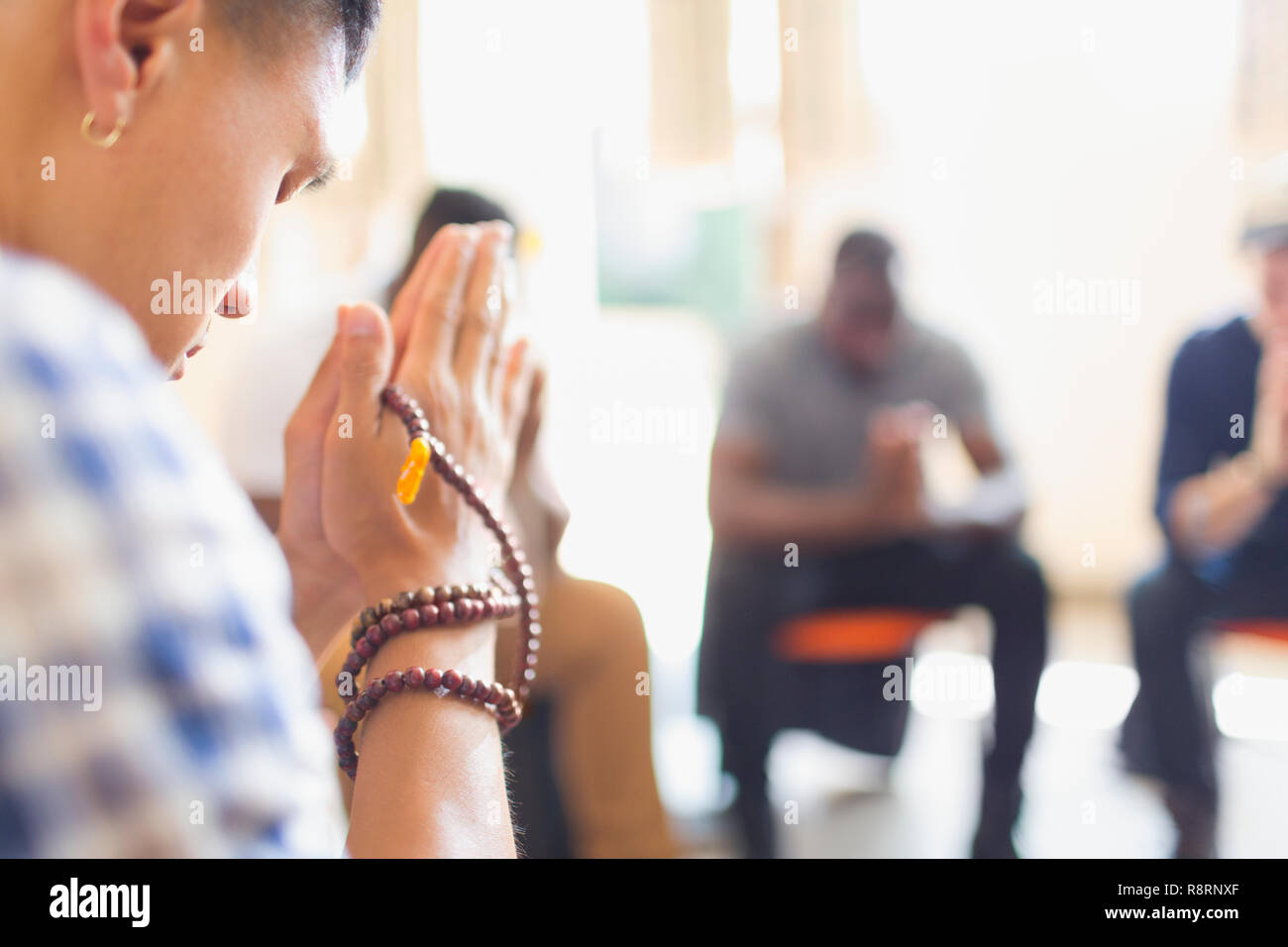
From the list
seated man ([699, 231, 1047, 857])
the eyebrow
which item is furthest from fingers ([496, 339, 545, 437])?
A: seated man ([699, 231, 1047, 857])

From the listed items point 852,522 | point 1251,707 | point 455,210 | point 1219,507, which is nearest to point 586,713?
point 455,210

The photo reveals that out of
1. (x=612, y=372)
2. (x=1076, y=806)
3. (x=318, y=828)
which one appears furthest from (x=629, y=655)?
(x=612, y=372)

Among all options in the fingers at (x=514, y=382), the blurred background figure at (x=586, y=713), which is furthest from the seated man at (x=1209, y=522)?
the fingers at (x=514, y=382)

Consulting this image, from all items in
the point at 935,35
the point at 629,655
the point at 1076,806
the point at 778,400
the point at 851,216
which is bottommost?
the point at 1076,806

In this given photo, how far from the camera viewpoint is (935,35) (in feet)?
8.45

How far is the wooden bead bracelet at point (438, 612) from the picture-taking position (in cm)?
35

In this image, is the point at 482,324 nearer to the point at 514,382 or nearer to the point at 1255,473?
the point at 514,382

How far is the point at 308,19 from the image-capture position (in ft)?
1.14

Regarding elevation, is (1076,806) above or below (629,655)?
below

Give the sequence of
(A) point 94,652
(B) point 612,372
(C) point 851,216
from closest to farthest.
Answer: (A) point 94,652, (B) point 612,372, (C) point 851,216

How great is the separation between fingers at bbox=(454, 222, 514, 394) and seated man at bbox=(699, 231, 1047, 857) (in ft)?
3.15

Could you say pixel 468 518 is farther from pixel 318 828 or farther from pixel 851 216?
pixel 851 216

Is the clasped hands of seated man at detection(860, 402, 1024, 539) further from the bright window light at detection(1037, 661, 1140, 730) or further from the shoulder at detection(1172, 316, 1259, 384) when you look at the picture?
the bright window light at detection(1037, 661, 1140, 730)
